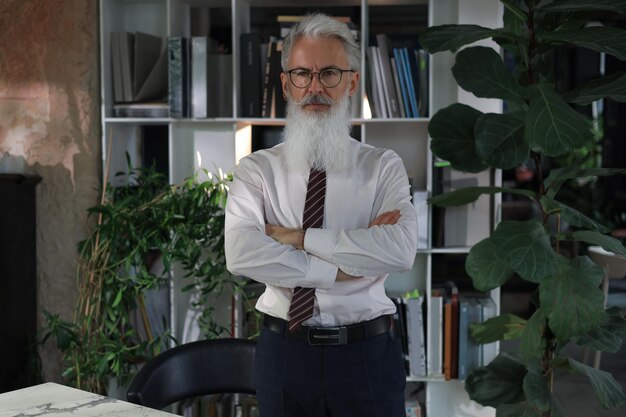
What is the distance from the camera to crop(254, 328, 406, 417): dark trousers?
6.74ft

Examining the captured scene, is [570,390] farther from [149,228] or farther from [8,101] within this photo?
[8,101]

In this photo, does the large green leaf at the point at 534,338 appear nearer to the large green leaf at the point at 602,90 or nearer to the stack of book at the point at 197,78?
the large green leaf at the point at 602,90

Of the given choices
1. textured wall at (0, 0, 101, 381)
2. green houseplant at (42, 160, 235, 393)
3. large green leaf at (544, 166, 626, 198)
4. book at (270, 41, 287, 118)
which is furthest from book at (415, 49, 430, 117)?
textured wall at (0, 0, 101, 381)

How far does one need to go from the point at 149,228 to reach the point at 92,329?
0.57 m

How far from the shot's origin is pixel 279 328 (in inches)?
84.1

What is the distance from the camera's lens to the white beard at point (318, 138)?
7.27 feet

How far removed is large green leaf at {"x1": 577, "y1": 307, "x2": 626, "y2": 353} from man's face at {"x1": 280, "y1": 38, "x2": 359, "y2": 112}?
1.51 m

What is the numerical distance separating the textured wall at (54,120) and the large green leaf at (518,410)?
205 centimetres

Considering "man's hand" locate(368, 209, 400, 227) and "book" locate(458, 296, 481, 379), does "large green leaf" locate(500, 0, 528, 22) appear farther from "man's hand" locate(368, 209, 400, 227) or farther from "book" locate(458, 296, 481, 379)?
"book" locate(458, 296, 481, 379)

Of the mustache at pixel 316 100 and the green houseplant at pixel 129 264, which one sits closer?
the mustache at pixel 316 100

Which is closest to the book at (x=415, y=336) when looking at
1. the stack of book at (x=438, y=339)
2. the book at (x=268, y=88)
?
the stack of book at (x=438, y=339)

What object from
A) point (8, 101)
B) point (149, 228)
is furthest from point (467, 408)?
point (8, 101)

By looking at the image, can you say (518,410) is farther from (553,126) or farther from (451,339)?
(553,126)

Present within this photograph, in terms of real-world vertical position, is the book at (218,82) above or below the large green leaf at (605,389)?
above
